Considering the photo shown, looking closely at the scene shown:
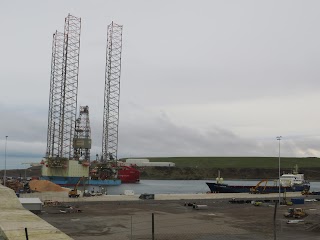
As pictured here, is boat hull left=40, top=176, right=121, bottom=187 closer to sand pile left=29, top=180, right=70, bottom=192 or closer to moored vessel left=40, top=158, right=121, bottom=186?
moored vessel left=40, top=158, right=121, bottom=186

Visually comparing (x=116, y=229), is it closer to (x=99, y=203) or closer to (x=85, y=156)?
(x=99, y=203)

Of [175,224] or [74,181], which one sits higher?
[175,224]

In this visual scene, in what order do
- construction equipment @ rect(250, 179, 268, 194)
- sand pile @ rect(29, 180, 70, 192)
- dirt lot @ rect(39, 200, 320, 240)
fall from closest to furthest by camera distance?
dirt lot @ rect(39, 200, 320, 240) → sand pile @ rect(29, 180, 70, 192) → construction equipment @ rect(250, 179, 268, 194)

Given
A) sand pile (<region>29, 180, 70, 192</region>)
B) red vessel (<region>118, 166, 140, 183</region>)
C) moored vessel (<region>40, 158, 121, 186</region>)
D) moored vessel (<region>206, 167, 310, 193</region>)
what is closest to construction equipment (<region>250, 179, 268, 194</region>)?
moored vessel (<region>206, 167, 310, 193</region>)

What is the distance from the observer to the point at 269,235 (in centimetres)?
3525

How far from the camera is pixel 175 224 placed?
4128 centimetres

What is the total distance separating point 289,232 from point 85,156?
433 feet

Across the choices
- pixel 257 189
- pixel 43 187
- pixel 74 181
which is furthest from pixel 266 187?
pixel 74 181

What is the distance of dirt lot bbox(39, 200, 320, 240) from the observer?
34.4 metres

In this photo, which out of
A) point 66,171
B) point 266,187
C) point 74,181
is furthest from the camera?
point 74,181

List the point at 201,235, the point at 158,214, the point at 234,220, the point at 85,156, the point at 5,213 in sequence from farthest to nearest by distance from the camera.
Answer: the point at 85,156, the point at 158,214, the point at 234,220, the point at 201,235, the point at 5,213

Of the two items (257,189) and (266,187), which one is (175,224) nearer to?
(257,189)

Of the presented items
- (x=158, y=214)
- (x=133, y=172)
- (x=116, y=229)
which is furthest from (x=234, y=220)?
(x=133, y=172)

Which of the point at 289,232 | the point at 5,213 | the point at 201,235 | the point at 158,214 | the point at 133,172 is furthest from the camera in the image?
the point at 133,172
